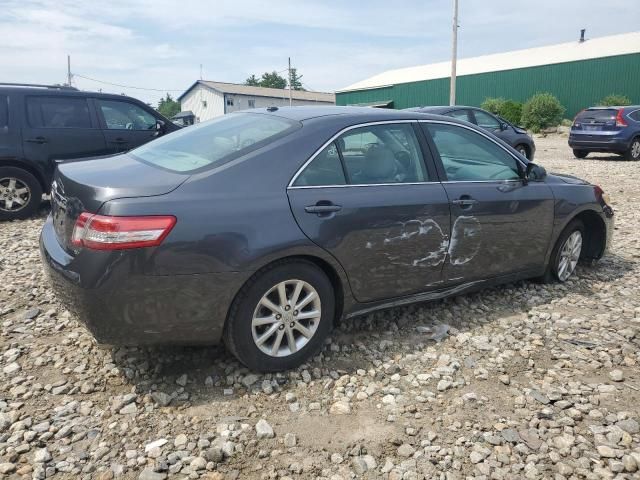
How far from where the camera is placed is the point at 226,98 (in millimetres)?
53312

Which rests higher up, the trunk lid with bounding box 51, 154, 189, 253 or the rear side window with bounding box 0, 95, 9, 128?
the rear side window with bounding box 0, 95, 9, 128

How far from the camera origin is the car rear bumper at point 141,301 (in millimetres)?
2629

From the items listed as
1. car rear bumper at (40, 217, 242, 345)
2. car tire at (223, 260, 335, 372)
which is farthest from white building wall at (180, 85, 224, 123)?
car rear bumper at (40, 217, 242, 345)

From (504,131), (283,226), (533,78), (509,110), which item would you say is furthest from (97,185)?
(533,78)

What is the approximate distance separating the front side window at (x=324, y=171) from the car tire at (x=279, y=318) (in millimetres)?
486

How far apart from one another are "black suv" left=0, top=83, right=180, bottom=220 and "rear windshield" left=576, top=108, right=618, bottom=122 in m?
12.8

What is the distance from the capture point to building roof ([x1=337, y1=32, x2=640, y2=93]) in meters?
34.6

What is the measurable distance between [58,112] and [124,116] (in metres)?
0.90

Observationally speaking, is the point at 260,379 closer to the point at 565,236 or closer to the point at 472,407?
the point at 472,407

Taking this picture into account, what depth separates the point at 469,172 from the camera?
4000mm

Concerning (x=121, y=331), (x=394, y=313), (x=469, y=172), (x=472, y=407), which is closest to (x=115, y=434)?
(x=121, y=331)

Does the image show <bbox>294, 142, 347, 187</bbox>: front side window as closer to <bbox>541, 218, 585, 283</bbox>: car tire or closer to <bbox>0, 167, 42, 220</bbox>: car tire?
<bbox>541, 218, 585, 283</bbox>: car tire

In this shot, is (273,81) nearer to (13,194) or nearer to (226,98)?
(226,98)

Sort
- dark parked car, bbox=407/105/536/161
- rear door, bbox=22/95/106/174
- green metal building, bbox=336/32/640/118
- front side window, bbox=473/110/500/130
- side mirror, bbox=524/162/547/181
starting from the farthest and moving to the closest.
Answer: green metal building, bbox=336/32/640/118 < dark parked car, bbox=407/105/536/161 < front side window, bbox=473/110/500/130 < rear door, bbox=22/95/106/174 < side mirror, bbox=524/162/547/181
